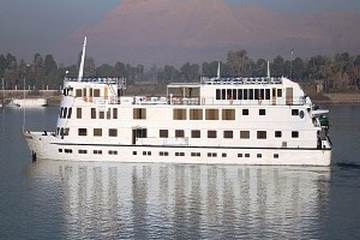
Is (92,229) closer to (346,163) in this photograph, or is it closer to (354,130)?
(346,163)

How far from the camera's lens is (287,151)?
43.7 meters

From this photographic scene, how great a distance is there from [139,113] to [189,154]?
427 cm

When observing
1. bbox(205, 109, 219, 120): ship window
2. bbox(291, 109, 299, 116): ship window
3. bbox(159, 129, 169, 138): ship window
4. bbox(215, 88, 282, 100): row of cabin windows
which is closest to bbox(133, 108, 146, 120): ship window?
bbox(159, 129, 169, 138): ship window

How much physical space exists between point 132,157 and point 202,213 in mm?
13834

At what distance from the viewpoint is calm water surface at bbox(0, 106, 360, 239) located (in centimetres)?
A: 2888

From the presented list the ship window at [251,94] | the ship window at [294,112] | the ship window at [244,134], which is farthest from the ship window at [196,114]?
the ship window at [294,112]

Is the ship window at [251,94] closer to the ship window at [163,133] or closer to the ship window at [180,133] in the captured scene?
the ship window at [180,133]

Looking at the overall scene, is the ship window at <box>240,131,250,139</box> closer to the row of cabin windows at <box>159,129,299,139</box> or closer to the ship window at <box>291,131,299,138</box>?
the row of cabin windows at <box>159,129,299,139</box>

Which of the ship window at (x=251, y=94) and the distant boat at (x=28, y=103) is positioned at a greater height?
the ship window at (x=251, y=94)

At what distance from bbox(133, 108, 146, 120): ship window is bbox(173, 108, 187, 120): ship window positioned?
2044mm

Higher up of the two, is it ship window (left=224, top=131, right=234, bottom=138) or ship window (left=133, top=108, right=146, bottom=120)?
ship window (left=133, top=108, right=146, bottom=120)

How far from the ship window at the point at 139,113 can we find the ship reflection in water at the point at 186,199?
10.5 ft

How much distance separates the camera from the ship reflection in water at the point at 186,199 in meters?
29.0

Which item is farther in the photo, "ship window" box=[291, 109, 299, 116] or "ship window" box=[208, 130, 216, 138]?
"ship window" box=[208, 130, 216, 138]
